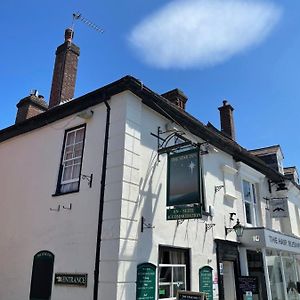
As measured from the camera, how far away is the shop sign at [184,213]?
6.95 metres

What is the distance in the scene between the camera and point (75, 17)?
11.9 m

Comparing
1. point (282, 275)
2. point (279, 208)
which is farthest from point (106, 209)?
point (279, 208)

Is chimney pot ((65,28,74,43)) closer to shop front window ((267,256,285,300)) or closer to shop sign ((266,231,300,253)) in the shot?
shop sign ((266,231,300,253))

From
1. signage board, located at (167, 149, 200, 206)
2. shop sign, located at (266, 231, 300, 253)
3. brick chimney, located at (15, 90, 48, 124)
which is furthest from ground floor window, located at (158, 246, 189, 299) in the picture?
brick chimney, located at (15, 90, 48, 124)

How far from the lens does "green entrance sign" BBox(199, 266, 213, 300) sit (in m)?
8.46

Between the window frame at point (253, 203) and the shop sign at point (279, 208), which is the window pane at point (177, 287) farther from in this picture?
the shop sign at point (279, 208)

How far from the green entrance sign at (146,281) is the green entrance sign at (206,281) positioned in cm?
185

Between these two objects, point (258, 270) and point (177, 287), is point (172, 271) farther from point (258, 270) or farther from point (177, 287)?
point (258, 270)

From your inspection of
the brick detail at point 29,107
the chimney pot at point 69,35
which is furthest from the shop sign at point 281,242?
the chimney pot at point 69,35

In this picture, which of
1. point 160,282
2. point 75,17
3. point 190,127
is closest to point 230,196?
point 190,127

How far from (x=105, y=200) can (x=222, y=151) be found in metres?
5.48

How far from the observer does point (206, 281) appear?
862 cm

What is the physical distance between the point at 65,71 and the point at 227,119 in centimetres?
766

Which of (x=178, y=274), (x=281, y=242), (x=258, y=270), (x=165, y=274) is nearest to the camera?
(x=165, y=274)
